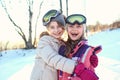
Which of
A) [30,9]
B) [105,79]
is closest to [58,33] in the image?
[105,79]

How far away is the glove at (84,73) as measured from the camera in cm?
281

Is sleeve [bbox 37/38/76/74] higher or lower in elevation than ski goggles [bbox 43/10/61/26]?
lower

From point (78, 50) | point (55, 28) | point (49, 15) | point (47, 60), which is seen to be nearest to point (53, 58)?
point (47, 60)

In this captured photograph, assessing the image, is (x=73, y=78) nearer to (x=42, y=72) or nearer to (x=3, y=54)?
(x=42, y=72)

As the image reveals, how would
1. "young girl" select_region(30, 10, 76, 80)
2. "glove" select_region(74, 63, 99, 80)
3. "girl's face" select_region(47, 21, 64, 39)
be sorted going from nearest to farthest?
"glove" select_region(74, 63, 99, 80) < "young girl" select_region(30, 10, 76, 80) < "girl's face" select_region(47, 21, 64, 39)

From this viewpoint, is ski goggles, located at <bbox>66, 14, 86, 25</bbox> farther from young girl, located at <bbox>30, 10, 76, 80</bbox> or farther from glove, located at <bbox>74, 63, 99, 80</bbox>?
glove, located at <bbox>74, 63, 99, 80</bbox>

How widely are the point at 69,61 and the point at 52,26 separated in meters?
0.43

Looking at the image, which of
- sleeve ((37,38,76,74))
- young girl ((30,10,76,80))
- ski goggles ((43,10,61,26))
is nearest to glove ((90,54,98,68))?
sleeve ((37,38,76,74))

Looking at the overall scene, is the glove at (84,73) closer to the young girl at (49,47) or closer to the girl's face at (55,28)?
the young girl at (49,47)

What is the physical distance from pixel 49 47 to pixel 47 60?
11cm

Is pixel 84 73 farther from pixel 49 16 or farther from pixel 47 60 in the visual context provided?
pixel 49 16

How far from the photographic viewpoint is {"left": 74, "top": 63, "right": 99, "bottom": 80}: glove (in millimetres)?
2814

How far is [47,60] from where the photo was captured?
3.12 metres

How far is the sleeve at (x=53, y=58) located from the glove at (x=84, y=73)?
0.21ft
